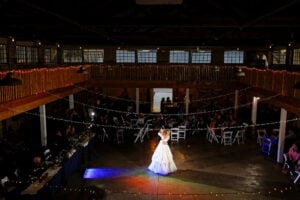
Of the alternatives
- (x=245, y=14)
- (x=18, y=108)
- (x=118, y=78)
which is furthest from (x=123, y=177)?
(x=118, y=78)

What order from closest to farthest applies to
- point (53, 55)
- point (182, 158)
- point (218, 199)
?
point (218, 199) → point (182, 158) → point (53, 55)

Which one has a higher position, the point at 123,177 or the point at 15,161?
the point at 15,161

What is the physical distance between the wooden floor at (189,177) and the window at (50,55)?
9650 mm

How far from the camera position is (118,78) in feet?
70.5

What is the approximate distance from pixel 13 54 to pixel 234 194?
567 inches

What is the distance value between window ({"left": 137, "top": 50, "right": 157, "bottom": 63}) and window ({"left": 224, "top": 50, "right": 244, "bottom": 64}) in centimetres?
562

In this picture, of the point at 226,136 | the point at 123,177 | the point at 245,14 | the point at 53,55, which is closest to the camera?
the point at 245,14

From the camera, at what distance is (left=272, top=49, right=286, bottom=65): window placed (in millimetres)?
22569

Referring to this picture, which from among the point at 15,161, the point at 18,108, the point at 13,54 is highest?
the point at 13,54

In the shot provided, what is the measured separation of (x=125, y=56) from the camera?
2606cm

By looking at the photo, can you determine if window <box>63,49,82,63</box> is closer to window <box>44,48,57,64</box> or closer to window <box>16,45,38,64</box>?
window <box>44,48,57,64</box>

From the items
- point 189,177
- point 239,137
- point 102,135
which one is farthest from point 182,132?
point 189,177

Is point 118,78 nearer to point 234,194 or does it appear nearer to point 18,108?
point 18,108

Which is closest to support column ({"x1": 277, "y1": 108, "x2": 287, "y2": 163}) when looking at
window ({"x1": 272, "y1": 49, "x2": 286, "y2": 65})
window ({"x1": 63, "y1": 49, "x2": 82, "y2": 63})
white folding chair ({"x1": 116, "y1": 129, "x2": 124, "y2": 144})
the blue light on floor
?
the blue light on floor
